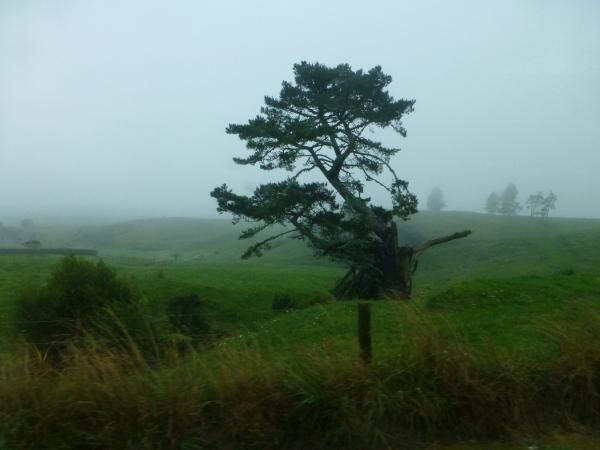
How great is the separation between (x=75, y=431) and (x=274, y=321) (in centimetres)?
848

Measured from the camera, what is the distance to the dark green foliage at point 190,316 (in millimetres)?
11300

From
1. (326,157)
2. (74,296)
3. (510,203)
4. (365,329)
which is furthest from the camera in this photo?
(510,203)

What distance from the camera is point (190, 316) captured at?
11.6 metres

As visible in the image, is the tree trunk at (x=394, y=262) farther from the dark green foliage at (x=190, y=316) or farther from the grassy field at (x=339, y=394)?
the grassy field at (x=339, y=394)

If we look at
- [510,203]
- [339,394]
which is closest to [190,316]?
[339,394]

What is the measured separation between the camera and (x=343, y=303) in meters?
16.2

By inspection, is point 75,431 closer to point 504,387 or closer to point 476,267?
point 504,387

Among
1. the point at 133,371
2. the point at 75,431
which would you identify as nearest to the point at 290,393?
the point at 133,371

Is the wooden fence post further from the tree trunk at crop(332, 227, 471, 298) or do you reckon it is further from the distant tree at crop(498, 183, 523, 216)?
the distant tree at crop(498, 183, 523, 216)

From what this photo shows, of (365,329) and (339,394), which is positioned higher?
(365,329)

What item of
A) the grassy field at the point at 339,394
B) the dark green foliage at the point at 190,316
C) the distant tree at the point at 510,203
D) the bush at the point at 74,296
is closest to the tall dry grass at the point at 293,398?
the grassy field at the point at 339,394

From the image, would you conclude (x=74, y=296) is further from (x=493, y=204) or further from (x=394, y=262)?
(x=493, y=204)

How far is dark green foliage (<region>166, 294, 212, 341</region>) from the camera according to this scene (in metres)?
11.3

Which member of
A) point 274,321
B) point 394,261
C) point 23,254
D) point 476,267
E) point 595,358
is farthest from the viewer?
point 476,267
